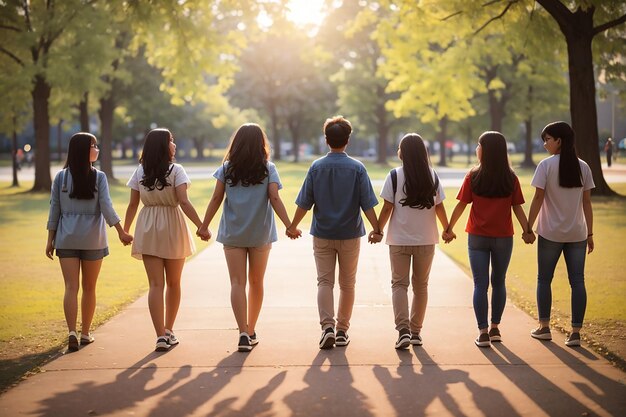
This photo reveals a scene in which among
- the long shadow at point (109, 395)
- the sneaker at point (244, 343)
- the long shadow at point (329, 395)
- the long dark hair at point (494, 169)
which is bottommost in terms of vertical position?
the long shadow at point (329, 395)

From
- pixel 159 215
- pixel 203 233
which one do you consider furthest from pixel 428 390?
pixel 159 215

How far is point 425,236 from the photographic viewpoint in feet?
21.9

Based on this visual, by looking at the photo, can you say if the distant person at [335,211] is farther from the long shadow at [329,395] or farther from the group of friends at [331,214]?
the long shadow at [329,395]

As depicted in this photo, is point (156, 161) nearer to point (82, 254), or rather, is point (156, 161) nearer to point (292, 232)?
point (82, 254)

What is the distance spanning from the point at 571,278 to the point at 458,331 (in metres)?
1.11

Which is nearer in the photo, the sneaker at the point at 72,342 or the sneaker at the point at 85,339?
the sneaker at the point at 72,342

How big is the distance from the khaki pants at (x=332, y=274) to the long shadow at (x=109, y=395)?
133cm

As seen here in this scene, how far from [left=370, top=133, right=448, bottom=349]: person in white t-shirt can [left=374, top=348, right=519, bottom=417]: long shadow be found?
0.59 metres

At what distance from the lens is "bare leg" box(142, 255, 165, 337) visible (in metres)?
6.70

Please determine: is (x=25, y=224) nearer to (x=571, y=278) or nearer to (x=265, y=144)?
(x=265, y=144)

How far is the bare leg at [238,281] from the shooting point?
22.1ft

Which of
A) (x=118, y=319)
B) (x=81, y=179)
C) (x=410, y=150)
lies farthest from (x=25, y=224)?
(x=410, y=150)

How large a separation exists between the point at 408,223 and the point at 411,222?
26 mm

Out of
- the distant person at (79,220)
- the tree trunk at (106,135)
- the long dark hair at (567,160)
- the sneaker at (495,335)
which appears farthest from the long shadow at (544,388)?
the tree trunk at (106,135)
